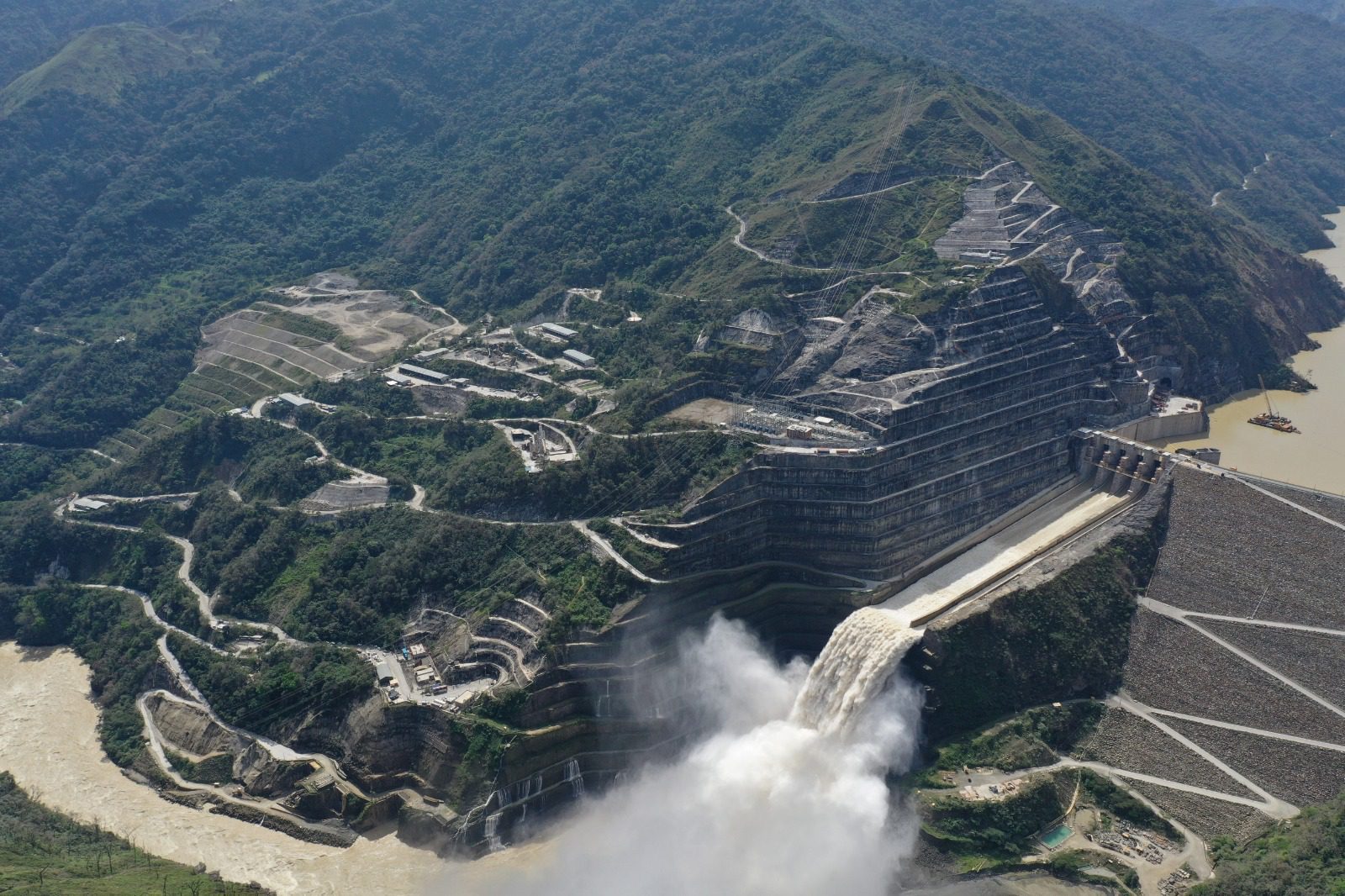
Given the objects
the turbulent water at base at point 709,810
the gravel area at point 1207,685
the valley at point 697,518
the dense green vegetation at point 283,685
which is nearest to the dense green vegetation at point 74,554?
the valley at point 697,518

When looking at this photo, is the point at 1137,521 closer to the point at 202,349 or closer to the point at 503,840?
the point at 503,840

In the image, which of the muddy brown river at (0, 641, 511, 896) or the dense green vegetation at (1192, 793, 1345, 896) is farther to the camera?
the muddy brown river at (0, 641, 511, 896)

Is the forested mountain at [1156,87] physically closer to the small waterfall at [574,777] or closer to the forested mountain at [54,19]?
the forested mountain at [54,19]

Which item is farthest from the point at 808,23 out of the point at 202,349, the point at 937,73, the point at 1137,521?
the point at 1137,521

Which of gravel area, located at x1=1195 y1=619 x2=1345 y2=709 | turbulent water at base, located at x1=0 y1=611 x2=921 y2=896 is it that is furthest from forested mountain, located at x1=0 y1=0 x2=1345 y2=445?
gravel area, located at x1=1195 y1=619 x2=1345 y2=709

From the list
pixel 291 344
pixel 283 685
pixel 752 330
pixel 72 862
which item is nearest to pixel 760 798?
pixel 283 685

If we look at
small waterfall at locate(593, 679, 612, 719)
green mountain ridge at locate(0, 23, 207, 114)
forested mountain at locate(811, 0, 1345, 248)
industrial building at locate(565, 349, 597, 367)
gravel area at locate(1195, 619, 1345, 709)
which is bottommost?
small waterfall at locate(593, 679, 612, 719)

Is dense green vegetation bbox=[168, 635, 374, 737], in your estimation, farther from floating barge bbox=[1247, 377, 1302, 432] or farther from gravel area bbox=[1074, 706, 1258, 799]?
floating barge bbox=[1247, 377, 1302, 432]
